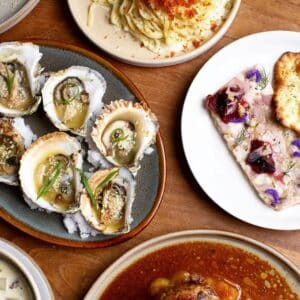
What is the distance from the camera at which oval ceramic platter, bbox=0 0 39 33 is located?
2.50 metres

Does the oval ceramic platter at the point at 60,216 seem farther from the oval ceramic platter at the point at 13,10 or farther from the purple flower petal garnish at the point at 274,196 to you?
the purple flower petal garnish at the point at 274,196

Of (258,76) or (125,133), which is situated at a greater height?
(258,76)

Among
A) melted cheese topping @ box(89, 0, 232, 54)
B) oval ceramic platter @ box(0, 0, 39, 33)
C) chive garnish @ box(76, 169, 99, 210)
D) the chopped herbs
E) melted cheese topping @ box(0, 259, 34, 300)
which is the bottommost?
melted cheese topping @ box(0, 259, 34, 300)

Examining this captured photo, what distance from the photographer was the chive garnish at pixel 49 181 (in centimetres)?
238

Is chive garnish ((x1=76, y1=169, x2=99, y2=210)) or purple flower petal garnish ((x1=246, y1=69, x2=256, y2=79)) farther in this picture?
purple flower petal garnish ((x1=246, y1=69, x2=256, y2=79))

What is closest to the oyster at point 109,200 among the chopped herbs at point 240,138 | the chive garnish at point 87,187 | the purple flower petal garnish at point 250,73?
the chive garnish at point 87,187

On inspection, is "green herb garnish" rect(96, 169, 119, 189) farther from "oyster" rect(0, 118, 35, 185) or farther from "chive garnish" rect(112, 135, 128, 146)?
"oyster" rect(0, 118, 35, 185)

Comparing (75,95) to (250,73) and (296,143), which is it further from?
(296,143)

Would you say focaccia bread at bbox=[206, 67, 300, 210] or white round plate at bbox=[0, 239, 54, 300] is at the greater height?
focaccia bread at bbox=[206, 67, 300, 210]

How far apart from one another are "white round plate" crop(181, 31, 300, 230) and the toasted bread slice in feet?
0.11

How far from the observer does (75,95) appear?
2.48 meters

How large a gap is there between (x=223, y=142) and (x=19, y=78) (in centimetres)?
76

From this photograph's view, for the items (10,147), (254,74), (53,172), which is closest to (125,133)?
(53,172)

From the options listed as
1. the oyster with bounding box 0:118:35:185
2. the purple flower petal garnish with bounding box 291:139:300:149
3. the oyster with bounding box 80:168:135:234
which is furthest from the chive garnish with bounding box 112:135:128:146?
the purple flower petal garnish with bounding box 291:139:300:149
